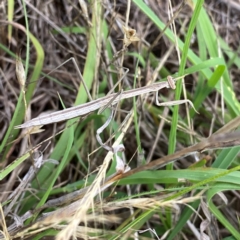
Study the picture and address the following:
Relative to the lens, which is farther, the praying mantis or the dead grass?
the dead grass

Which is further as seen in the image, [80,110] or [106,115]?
[106,115]

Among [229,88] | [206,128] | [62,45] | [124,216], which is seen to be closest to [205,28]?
[229,88]

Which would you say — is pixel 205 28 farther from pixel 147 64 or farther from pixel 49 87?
pixel 49 87

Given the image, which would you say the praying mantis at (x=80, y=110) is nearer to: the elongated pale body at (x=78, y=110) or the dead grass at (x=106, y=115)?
the elongated pale body at (x=78, y=110)

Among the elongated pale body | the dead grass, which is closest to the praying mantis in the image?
the elongated pale body

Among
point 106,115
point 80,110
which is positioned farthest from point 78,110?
point 106,115

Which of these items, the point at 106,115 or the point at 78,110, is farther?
the point at 106,115

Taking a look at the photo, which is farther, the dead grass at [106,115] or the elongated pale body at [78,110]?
the dead grass at [106,115]

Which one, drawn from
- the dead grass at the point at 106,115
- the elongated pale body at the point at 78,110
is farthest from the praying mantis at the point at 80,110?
the dead grass at the point at 106,115

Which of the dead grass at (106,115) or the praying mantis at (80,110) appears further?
the dead grass at (106,115)

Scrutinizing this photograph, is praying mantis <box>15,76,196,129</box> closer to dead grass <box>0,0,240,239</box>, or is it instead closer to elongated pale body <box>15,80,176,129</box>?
elongated pale body <box>15,80,176,129</box>

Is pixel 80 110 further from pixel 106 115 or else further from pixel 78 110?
pixel 106 115
